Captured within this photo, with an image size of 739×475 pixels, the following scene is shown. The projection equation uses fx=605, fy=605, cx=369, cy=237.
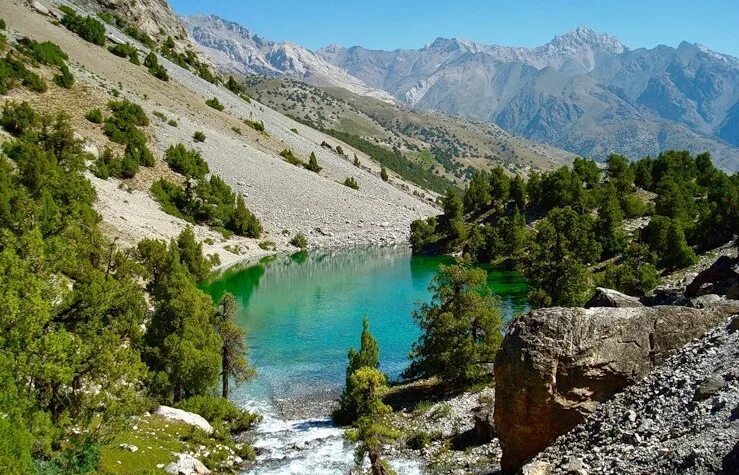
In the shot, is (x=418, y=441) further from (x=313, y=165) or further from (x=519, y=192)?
(x=313, y=165)

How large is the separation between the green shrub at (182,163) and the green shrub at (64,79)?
65.2ft

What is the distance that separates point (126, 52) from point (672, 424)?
14227cm

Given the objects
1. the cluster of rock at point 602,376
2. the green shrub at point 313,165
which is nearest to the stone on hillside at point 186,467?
the cluster of rock at point 602,376

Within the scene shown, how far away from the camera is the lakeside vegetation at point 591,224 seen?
170ft

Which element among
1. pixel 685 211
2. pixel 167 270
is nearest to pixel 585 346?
pixel 167 270

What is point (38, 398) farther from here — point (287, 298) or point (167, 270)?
point (287, 298)

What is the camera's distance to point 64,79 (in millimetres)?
103375

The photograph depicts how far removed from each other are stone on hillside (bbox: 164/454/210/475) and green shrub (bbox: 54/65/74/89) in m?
95.2

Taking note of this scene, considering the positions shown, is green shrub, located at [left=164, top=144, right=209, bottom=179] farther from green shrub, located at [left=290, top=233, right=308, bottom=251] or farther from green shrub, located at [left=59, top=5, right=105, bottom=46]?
Result: green shrub, located at [left=59, top=5, right=105, bottom=46]

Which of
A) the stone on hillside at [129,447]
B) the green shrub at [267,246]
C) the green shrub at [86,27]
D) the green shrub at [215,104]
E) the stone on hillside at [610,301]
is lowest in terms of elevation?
the green shrub at [267,246]

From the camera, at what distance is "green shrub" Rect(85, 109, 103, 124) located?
326 feet

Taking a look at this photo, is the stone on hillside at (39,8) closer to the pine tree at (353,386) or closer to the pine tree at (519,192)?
the pine tree at (519,192)

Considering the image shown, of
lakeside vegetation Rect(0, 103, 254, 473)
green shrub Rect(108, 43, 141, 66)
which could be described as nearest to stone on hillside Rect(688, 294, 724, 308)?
lakeside vegetation Rect(0, 103, 254, 473)

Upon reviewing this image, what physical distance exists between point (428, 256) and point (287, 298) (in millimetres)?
39241
